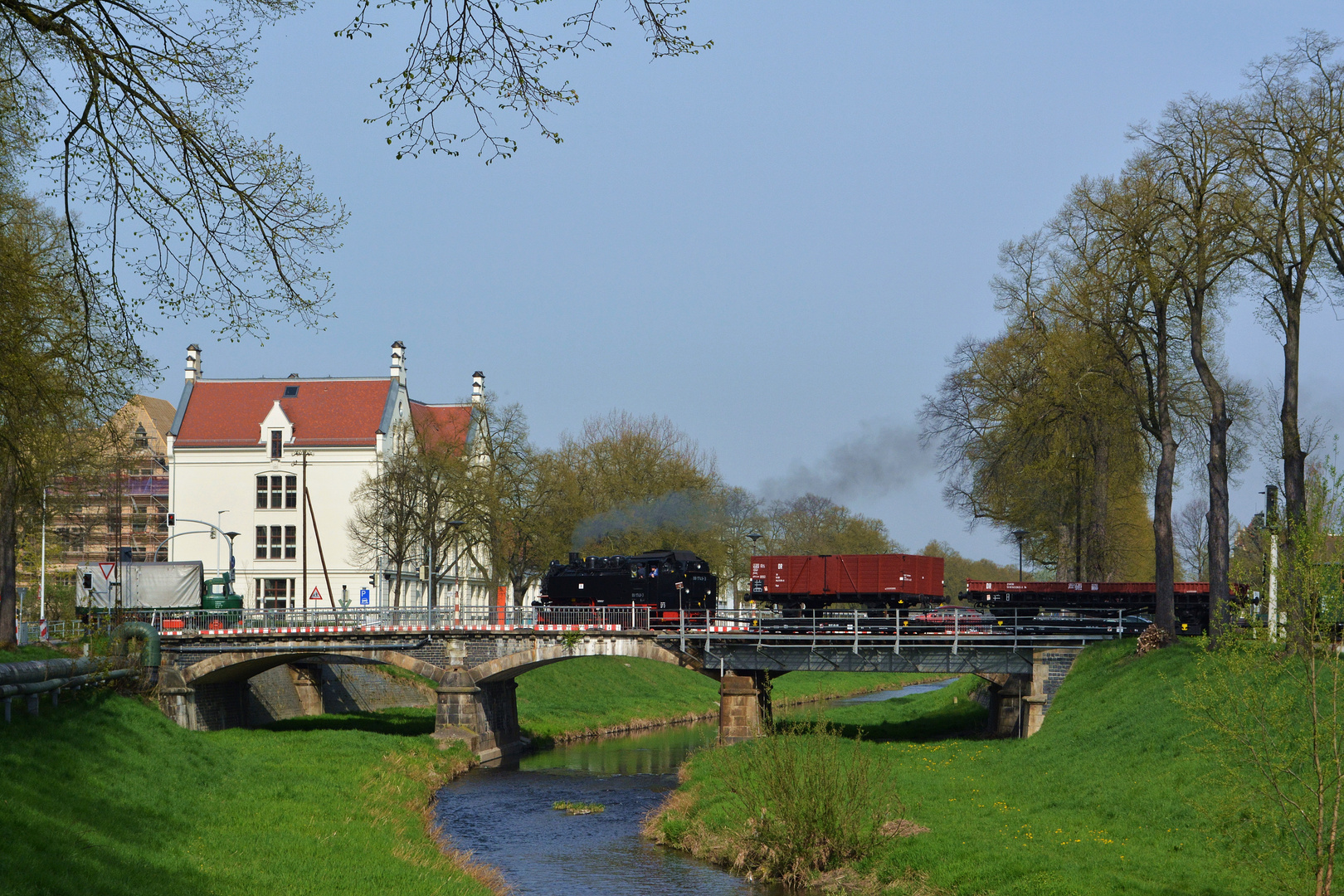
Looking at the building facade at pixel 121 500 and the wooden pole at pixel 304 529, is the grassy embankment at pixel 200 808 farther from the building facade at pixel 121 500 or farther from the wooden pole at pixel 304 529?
the wooden pole at pixel 304 529

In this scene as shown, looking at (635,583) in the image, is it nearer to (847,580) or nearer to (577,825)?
(847,580)

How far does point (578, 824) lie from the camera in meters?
33.4

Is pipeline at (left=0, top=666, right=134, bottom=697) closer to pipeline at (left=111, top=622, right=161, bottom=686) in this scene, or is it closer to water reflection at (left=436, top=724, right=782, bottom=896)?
pipeline at (left=111, top=622, right=161, bottom=686)

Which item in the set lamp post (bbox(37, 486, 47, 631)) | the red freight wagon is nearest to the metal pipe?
lamp post (bbox(37, 486, 47, 631))

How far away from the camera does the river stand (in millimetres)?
26250

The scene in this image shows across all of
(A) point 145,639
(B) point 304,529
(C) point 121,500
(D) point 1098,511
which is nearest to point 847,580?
(D) point 1098,511

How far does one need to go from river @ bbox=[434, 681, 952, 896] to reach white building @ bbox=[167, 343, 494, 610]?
24965mm

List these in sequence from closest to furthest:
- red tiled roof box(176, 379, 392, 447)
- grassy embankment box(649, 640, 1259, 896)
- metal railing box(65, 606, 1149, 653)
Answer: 1. grassy embankment box(649, 640, 1259, 896)
2. metal railing box(65, 606, 1149, 653)
3. red tiled roof box(176, 379, 392, 447)

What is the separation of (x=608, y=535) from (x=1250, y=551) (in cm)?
4082

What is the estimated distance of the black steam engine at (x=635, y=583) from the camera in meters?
50.7

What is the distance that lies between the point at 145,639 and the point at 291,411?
1423 inches

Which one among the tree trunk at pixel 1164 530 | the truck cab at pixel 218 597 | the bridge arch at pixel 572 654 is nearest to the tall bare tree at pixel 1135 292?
the tree trunk at pixel 1164 530

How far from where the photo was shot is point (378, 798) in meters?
32.9

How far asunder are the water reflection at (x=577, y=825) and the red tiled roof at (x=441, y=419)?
30.4m
